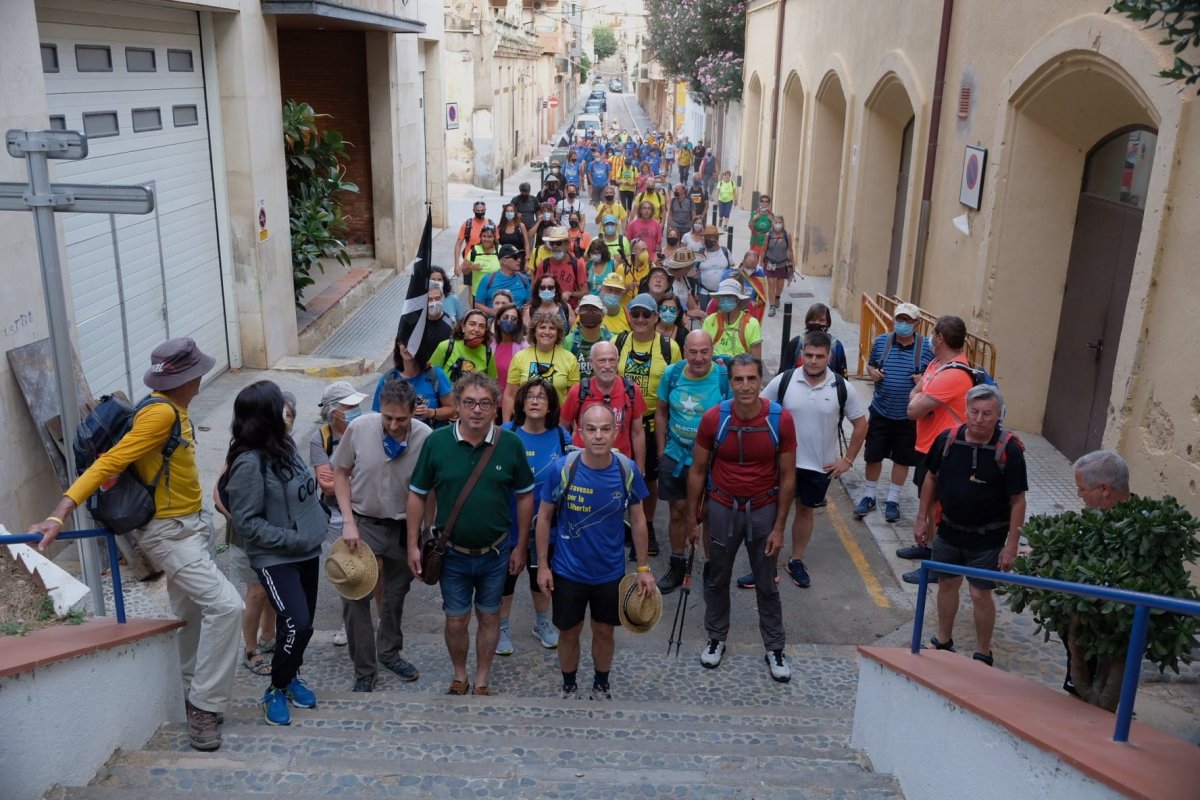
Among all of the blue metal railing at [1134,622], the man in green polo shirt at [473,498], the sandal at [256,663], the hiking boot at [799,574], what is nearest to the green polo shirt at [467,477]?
the man in green polo shirt at [473,498]

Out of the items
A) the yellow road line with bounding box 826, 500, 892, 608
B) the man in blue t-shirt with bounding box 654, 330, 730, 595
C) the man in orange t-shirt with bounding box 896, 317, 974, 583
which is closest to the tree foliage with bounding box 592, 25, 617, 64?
the yellow road line with bounding box 826, 500, 892, 608

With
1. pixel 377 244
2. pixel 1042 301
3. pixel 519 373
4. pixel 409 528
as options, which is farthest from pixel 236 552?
pixel 377 244

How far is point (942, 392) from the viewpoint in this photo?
6.73m

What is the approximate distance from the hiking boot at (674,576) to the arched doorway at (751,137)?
794 inches

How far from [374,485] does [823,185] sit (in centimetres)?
1516

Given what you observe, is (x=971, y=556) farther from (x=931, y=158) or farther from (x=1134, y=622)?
(x=931, y=158)

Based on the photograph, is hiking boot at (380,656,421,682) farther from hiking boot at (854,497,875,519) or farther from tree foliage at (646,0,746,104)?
tree foliage at (646,0,746,104)

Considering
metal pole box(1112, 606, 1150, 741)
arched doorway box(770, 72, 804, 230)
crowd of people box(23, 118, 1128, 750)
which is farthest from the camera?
arched doorway box(770, 72, 804, 230)

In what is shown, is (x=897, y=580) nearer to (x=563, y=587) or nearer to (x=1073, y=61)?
(x=563, y=587)

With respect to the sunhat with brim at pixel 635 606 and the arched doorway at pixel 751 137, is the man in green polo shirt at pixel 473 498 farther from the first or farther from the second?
the arched doorway at pixel 751 137

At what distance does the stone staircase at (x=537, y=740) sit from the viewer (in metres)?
3.94

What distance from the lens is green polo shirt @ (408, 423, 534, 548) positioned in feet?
16.3

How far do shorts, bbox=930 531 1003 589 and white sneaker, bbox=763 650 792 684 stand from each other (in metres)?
0.96

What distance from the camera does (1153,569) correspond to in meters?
4.12
